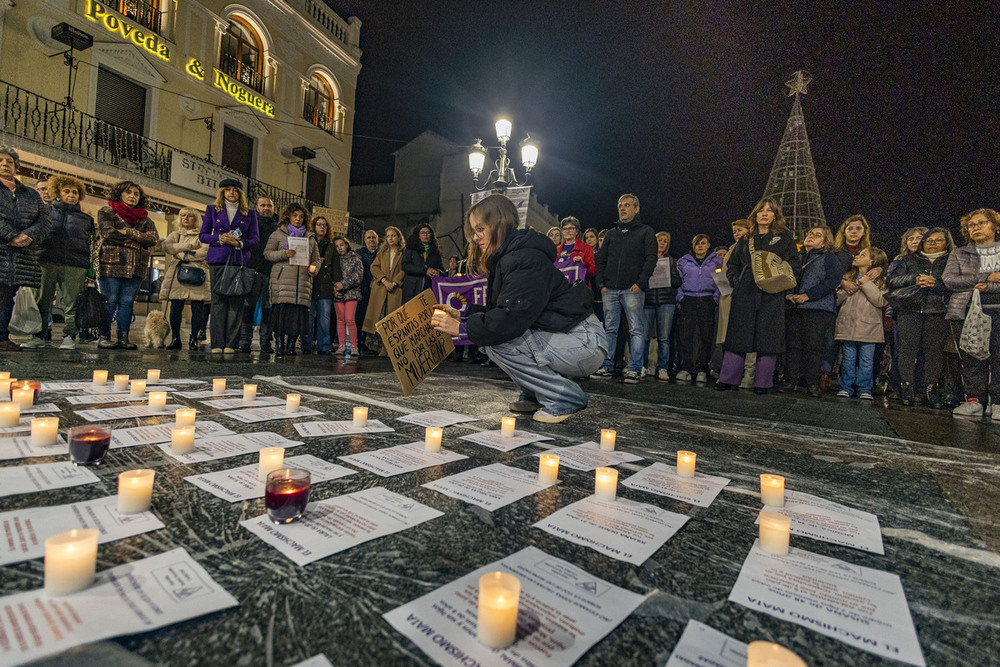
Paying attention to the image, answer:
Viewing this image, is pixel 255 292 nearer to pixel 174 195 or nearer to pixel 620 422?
pixel 620 422

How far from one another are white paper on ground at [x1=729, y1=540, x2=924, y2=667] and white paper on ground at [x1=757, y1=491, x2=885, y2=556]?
176 millimetres

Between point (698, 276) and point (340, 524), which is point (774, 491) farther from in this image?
point (698, 276)

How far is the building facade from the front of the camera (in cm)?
1018

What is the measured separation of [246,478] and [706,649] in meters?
1.36

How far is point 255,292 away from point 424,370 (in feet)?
12.7

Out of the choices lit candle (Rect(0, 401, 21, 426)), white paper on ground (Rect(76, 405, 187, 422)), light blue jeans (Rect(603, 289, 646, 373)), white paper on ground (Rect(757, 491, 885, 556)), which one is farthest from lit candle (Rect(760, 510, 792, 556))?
light blue jeans (Rect(603, 289, 646, 373))

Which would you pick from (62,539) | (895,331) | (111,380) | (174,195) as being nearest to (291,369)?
(111,380)

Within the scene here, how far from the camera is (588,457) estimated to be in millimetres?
2066

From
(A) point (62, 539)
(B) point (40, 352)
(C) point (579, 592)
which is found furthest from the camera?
(B) point (40, 352)

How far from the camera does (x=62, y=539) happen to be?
0.83 meters

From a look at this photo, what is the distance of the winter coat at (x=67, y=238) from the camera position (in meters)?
4.87

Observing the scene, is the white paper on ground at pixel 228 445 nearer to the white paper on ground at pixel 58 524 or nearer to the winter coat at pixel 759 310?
the white paper on ground at pixel 58 524

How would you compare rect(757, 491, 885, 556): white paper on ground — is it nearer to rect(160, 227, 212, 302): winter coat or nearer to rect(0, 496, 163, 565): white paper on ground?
rect(0, 496, 163, 565): white paper on ground

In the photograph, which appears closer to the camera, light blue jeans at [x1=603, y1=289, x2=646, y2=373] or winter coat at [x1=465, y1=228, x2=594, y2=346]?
winter coat at [x1=465, y1=228, x2=594, y2=346]
